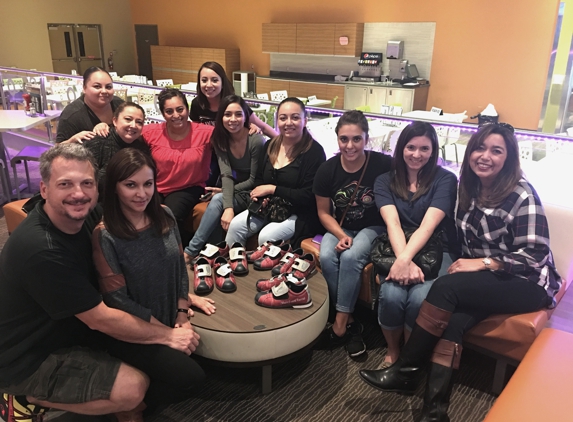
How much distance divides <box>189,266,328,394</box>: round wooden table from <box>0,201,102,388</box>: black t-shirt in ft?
1.90

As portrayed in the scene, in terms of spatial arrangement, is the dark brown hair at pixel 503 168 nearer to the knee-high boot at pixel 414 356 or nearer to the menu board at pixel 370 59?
the knee-high boot at pixel 414 356

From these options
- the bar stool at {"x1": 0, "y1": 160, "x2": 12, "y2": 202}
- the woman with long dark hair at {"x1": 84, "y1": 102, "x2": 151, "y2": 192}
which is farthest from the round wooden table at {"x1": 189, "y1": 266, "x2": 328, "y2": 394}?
the bar stool at {"x1": 0, "y1": 160, "x2": 12, "y2": 202}

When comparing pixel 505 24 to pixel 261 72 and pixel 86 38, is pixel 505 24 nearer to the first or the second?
pixel 261 72

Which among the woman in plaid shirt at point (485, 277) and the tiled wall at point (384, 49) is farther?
the tiled wall at point (384, 49)

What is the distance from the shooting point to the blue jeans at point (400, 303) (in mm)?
2232

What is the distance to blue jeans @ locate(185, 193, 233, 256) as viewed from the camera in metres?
3.07

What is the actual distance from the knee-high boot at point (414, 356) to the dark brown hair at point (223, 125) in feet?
5.76

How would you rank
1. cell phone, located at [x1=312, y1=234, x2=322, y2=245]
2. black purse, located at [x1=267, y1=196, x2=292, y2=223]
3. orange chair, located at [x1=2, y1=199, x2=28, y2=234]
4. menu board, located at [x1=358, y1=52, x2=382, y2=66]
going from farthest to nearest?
menu board, located at [x1=358, y1=52, x2=382, y2=66] < orange chair, located at [x1=2, y1=199, x2=28, y2=234] < black purse, located at [x1=267, y1=196, x2=292, y2=223] < cell phone, located at [x1=312, y1=234, x2=322, y2=245]

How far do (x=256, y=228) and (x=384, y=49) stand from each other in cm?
667

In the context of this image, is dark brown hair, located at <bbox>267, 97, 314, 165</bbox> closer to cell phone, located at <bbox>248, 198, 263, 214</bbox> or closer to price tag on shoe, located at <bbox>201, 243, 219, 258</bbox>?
cell phone, located at <bbox>248, 198, 263, 214</bbox>

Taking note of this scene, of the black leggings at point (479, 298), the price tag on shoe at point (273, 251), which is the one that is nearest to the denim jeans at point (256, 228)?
the price tag on shoe at point (273, 251)

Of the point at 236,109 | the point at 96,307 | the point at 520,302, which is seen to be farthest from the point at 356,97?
the point at 96,307

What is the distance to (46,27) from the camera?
11.7 metres

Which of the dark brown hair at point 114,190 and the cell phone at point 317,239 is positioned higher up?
the dark brown hair at point 114,190
